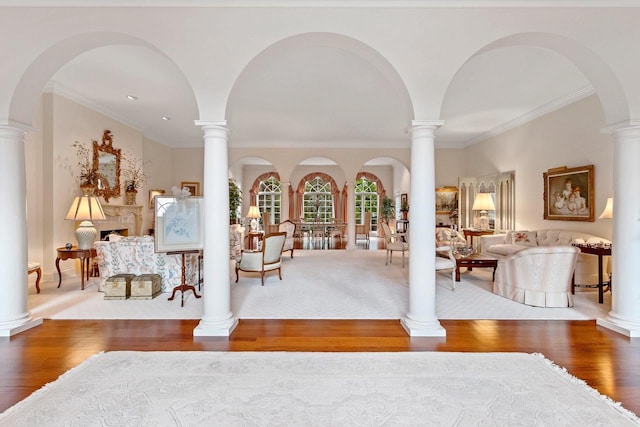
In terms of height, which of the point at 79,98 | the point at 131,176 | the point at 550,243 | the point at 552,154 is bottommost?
the point at 550,243

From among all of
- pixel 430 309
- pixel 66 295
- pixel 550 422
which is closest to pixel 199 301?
pixel 66 295

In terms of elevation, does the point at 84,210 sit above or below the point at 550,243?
above

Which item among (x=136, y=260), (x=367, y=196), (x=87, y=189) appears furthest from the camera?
(x=367, y=196)

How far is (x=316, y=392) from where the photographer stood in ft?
8.08

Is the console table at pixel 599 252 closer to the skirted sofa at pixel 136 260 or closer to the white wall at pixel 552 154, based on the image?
the white wall at pixel 552 154

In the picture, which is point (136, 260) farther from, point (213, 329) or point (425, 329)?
point (425, 329)

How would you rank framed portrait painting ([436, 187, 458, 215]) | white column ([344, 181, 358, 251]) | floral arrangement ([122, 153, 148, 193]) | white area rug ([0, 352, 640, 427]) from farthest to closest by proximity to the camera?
1. white column ([344, 181, 358, 251])
2. framed portrait painting ([436, 187, 458, 215])
3. floral arrangement ([122, 153, 148, 193])
4. white area rug ([0, 352, 640, 427])

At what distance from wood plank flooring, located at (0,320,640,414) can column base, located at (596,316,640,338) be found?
0.09 meters

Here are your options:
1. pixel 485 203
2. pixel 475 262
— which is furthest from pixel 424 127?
pixel 485 203

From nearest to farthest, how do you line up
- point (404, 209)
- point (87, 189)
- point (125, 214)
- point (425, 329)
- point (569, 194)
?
point (425, 329) → point (569, 194) → point (87, 189) → point (125, 214) → point (404, 209)

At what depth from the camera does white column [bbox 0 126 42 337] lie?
11.7 ft

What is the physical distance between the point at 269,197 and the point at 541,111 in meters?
11.8

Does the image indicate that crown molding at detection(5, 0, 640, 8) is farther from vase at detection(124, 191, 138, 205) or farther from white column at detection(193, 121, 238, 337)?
vase at detection(124, 191, 138, 205)

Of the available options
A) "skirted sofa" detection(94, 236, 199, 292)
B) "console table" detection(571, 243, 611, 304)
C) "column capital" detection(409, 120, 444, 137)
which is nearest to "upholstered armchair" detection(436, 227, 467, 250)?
"console table" detection(571, 243, 611, 304)
